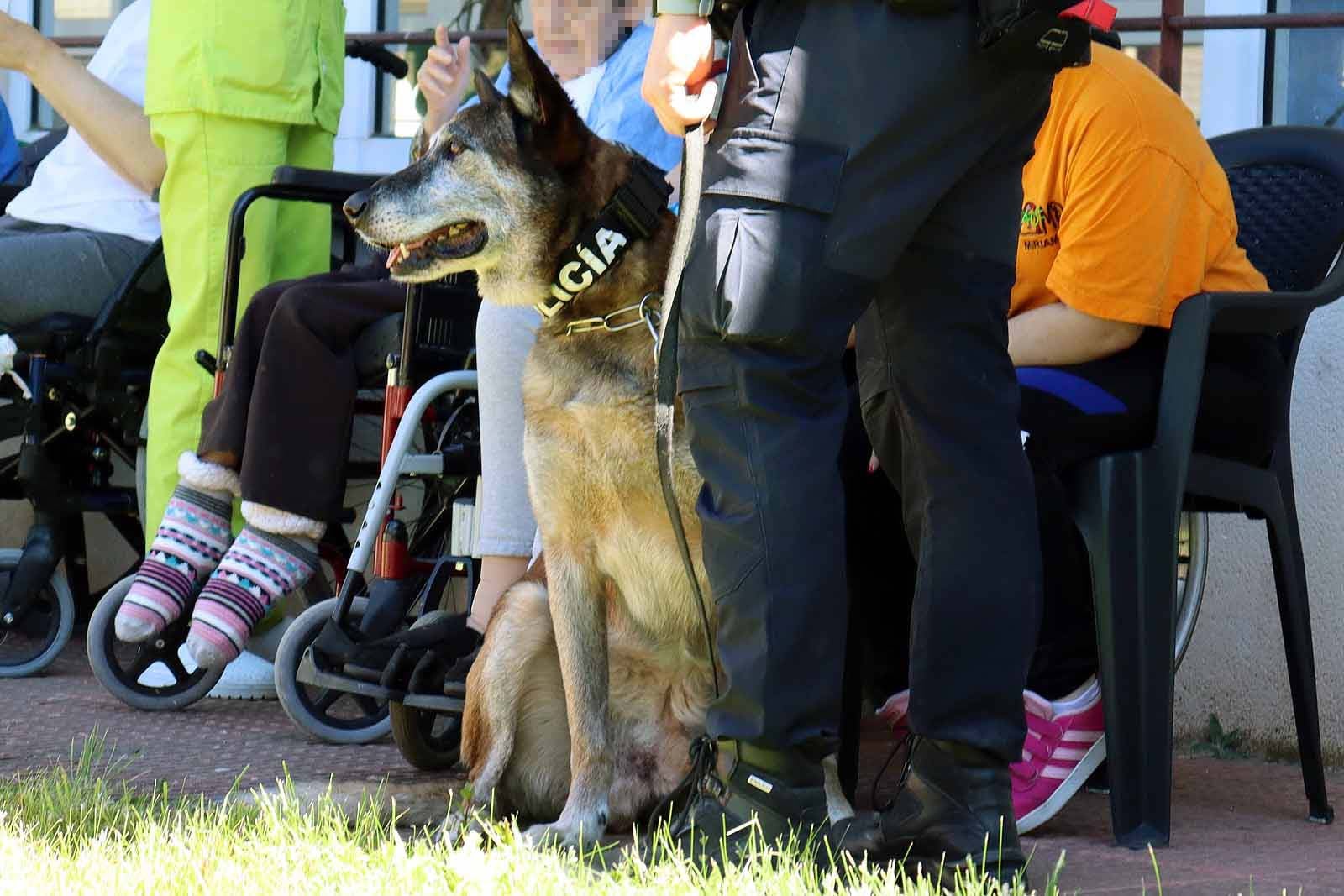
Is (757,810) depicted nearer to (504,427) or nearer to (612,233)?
(612,233)

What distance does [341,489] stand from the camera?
164 inches

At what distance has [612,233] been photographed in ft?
Result: 10.0

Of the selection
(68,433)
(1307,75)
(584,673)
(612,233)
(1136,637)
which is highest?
(1307,75)

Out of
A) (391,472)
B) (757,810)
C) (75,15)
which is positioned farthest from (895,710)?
(75,15)

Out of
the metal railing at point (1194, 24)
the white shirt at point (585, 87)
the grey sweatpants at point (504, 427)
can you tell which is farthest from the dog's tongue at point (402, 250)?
the metal railing at point (1194, 24)

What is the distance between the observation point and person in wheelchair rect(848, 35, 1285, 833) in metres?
2.92

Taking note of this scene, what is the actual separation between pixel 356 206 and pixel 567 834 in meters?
1.29

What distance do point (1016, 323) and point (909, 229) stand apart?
852 millimetres

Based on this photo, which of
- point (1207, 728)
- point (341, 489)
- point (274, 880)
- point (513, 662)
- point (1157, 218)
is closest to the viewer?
point (274, 880)

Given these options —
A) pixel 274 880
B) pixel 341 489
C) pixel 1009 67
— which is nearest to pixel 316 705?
pixel 341 489

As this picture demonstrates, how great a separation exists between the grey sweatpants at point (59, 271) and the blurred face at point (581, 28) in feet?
5.09

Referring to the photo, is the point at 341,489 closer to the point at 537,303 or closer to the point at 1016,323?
the point at 537,303

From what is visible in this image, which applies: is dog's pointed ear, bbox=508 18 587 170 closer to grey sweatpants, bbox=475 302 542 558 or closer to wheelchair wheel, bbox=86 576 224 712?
grey sweatpants, bbox=475 302 542 558

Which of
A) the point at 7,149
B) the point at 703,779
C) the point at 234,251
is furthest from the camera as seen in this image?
the point at 7,149
